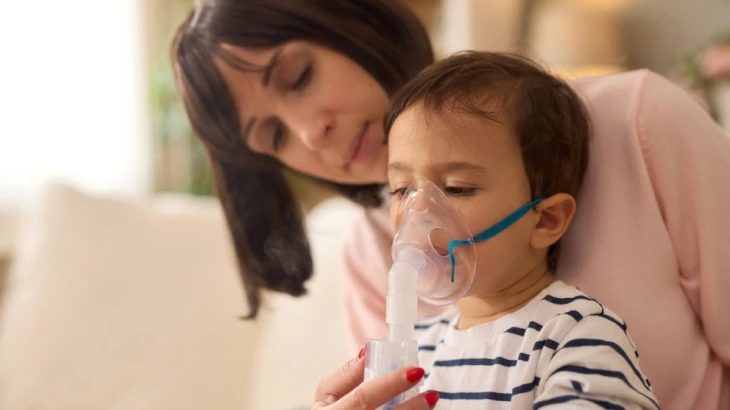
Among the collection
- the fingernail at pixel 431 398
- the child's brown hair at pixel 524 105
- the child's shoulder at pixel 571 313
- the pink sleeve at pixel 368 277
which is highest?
the child's brown hair at pixel 524 105

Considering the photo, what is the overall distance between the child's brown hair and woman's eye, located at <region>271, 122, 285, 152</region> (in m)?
0.40

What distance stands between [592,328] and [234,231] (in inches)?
37.6

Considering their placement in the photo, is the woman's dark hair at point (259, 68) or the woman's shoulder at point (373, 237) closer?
the woman's dark hair at point (259, 68)

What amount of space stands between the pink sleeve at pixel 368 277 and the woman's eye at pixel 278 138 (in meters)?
0.25

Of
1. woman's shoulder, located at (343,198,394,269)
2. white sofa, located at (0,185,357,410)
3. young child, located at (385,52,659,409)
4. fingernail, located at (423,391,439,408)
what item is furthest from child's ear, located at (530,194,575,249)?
white sofa, located at (0,185,357,410)

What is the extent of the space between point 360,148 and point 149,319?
100cm

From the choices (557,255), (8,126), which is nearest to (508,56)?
(557,255)

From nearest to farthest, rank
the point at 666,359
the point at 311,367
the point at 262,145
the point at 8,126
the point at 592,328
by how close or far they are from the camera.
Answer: the point at 592,328
the point at 666,359
the point at 262,145
the point at 311,367
the point at 8,126

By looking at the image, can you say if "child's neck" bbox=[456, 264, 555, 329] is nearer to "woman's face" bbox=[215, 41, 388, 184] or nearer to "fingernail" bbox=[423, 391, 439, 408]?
"fingernail" bbox=[423, 391, 439, 408]

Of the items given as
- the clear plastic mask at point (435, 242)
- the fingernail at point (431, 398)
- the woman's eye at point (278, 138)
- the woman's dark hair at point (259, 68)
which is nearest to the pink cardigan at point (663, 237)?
the clear plastic mask at point (435, 242)

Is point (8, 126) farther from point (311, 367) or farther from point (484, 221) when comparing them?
point (484, 221)

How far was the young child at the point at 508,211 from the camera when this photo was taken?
2.60 feet

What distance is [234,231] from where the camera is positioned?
154 cm

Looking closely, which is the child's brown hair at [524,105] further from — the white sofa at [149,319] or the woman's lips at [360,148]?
the white sofa at [149,319]
